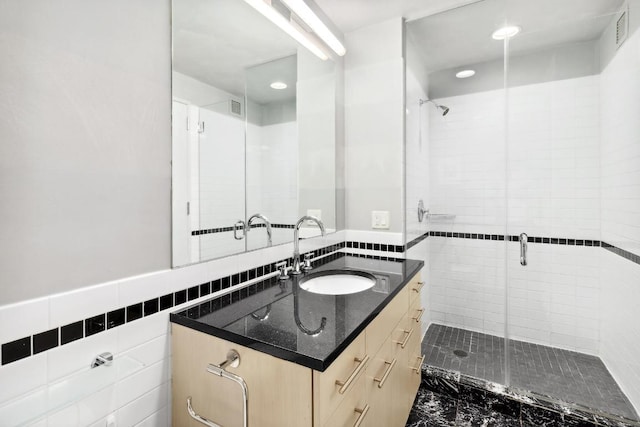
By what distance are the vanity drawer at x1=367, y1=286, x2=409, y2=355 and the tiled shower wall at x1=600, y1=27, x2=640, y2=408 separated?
133 centimetres

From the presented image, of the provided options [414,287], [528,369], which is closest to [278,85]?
[414,287]

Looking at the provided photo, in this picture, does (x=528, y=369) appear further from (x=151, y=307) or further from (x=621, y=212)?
(x=151, y=307)

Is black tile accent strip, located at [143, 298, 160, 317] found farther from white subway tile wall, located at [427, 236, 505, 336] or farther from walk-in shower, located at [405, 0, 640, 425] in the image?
white subway tile wall, located at [427, 236, 505, 336]

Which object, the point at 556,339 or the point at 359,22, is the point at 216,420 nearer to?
the point at 359,22

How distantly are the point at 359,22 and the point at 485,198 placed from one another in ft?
5.34

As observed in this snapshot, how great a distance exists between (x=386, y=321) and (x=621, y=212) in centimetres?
167

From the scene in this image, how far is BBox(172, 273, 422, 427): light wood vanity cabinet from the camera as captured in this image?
32.1 inches

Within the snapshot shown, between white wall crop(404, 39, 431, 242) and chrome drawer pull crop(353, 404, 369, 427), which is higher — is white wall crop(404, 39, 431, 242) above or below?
above

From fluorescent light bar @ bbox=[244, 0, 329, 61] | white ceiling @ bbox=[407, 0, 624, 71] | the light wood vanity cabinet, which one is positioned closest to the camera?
the light wood vanity cabinet

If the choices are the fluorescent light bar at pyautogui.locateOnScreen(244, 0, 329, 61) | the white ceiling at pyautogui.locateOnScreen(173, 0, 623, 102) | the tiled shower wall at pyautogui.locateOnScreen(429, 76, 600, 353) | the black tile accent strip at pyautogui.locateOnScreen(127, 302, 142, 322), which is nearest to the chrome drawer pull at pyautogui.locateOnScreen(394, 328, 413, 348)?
the black tile accent strip at pyautogui.locateOnScreen(127, 302, 142, 322)

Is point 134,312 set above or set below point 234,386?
above

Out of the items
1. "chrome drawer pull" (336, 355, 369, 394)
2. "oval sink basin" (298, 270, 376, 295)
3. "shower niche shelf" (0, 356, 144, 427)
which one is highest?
"oval sink basin" (298, 270, 376, 295)

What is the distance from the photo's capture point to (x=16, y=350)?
2.33 ft

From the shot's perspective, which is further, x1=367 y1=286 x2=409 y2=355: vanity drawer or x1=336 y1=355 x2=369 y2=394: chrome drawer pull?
x1=367 y1=286 x2=409 y2=355: vanity drawer
